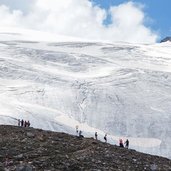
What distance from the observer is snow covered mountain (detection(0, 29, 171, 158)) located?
68312 mm

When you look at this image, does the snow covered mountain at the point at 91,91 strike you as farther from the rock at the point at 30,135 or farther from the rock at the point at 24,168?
Answer: the rock at the point at 24,168

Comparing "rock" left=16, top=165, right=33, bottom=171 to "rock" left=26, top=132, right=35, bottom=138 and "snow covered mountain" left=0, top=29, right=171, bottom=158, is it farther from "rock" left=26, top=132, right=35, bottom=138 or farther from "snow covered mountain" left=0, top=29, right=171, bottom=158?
"snow covered mountain" left=0, top=29, right=171, bottom=158

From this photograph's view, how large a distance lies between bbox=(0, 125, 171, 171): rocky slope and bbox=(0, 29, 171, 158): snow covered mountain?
117ft

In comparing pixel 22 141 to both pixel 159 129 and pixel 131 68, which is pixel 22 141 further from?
pixel 131 68

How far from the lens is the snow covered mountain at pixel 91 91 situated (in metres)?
68.3

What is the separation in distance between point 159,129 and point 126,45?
4880 centimetres

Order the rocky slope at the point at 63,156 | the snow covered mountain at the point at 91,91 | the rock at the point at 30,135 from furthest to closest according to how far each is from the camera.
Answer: the snow covered mountain at the point at 91,91, the rock at the point at 30,135, the rocky slope at the point at 63,156

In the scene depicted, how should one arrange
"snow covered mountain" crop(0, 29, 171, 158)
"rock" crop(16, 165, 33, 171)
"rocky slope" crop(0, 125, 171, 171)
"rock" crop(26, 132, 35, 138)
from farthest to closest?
"snow covered mountain" crop(0, 29, 171, 158), "rock" crop(26, 132, 35, 138), "rocky slope" crop(0, 125, 171, 171), "rock" crop(16, 165, 33, 171)

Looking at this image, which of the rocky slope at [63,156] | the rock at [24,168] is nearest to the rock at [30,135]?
the rocky slope at [63,156]

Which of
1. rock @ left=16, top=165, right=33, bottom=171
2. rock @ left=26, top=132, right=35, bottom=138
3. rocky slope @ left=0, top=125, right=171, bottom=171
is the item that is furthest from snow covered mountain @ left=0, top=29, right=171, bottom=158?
rock @ left=16, top=165, right=33, bottom=171

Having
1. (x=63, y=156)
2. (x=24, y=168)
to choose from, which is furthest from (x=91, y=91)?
(x=24, y=168)

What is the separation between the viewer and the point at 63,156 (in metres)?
22.0

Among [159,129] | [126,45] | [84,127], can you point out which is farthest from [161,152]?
[126,45]

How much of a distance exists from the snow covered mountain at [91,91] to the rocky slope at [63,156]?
35.8 metres
